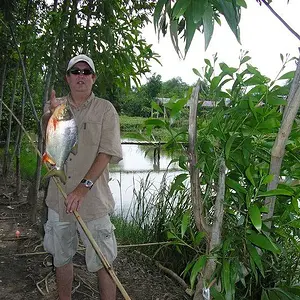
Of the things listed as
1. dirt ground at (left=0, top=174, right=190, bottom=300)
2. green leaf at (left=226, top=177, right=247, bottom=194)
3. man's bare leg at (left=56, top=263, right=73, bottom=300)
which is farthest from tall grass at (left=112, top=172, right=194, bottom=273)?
green leaf at (left=226, top=177, right=247, bottom=194)

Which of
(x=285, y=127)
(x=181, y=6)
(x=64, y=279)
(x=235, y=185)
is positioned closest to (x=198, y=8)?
(x=181, y=6)

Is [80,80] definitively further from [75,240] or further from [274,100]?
[274,100]

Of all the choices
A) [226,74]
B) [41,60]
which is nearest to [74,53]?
[41,60]

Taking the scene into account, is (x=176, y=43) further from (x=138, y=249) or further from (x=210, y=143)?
(x=138, y=249)

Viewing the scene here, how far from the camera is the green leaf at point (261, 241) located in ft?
4.22

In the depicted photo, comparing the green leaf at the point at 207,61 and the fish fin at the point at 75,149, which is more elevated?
the green leaf at the point at 207,61

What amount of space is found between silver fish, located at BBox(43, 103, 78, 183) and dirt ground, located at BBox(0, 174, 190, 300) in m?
1.04

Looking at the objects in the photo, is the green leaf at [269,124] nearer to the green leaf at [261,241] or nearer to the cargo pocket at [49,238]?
the green leaf at [261,241]

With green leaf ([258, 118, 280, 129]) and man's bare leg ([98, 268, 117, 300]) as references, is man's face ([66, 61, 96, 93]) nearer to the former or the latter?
man's bare leg ([98, 268, 117, 300])

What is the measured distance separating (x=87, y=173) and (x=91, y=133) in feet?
0.70

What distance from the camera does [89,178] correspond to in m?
1.98

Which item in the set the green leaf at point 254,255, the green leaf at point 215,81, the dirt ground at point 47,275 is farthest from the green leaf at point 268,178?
the dirt ground at point 47,275

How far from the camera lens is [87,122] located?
2.09 m

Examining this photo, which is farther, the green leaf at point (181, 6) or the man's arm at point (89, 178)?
the man's arm at point (89, 178)
